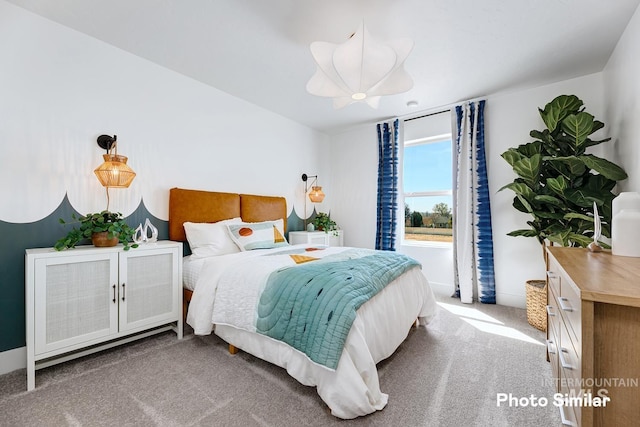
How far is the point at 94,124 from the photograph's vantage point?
227 centimetres

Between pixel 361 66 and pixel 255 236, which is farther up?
pixel 361 66

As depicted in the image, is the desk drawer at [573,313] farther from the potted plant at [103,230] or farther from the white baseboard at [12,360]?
the white baseboard at [12,360]

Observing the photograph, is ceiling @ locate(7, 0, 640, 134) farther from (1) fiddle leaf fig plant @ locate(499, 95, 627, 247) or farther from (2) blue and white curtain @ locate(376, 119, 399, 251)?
(2) blue and white curtain @ locate(376, 119, 399, 251)

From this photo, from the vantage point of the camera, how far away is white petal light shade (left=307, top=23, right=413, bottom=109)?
1721mm

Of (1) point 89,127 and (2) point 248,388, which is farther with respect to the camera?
(1) point 89,127

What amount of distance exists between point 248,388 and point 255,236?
150cm

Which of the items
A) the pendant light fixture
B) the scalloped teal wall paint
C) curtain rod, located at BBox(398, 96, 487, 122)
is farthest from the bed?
curtain rod, located at BBox(398, 96, 487, 122)

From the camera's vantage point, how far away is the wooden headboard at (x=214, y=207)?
2711mm

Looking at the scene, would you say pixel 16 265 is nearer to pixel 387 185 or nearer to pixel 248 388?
pixel 248 388

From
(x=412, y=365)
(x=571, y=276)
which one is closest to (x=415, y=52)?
(x=571, y=276)

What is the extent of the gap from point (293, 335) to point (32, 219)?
2.08 metres

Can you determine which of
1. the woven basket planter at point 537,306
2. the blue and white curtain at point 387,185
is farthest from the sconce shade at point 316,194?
the woven basket planter at point 537,306

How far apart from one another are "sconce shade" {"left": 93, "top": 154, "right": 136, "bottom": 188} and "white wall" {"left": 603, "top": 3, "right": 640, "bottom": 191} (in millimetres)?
3835

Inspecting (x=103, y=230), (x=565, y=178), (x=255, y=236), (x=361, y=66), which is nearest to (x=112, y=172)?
(x=103, y=230)
